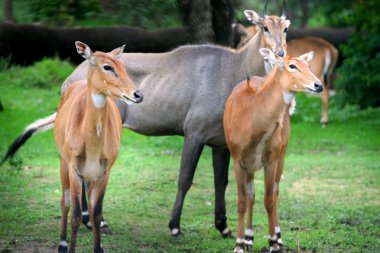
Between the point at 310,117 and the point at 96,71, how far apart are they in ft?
30.5

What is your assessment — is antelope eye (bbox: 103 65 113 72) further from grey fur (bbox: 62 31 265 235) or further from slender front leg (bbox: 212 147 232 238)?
slender front leg (bbox: 212 147 232 238)

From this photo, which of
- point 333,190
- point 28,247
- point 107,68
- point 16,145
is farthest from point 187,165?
point 333,190

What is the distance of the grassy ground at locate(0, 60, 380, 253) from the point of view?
16.6 feet

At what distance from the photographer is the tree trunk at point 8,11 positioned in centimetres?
111

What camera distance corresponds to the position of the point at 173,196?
23.8 ft

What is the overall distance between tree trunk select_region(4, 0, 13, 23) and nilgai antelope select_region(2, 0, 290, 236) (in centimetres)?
458

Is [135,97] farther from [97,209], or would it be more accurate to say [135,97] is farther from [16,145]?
[97,209]

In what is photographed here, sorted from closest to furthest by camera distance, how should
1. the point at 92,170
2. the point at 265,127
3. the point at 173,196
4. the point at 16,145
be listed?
1. the point at 16,145
2. the point at 92,170
3. the point at 265,127
4. the point at 173,196

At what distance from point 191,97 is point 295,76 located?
1.42 m

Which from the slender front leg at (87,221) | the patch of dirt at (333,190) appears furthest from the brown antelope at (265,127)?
the patch of dirt at (333,190)

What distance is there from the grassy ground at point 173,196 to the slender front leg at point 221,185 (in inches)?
4.7

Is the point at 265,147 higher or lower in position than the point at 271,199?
higher

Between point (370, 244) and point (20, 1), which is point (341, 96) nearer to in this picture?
point (370, 244)

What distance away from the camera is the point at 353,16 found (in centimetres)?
1245
